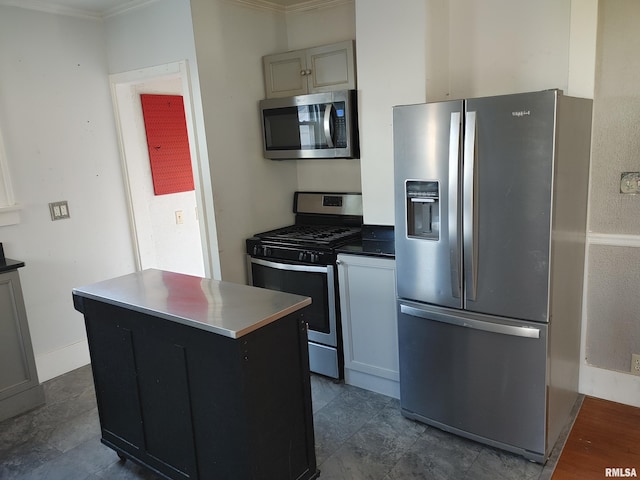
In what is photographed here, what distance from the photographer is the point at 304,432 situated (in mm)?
2066

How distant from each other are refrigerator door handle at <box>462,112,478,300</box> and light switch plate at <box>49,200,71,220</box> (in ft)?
9.18

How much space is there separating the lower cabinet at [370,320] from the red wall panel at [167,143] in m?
1.93

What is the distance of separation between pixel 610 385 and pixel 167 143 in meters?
3.64

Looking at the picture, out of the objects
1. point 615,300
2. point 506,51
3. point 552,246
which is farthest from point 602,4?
point 615,300

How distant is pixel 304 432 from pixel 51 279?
2.36 metres

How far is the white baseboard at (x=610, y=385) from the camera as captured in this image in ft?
8.84

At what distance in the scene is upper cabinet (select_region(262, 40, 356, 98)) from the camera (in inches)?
125

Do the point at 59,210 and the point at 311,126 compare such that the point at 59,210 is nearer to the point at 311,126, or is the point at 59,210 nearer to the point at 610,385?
the point at 311,126

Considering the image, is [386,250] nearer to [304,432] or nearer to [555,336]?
[555,336]

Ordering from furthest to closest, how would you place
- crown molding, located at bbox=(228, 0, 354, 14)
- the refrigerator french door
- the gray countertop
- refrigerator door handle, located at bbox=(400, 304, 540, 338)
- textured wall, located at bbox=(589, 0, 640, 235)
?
crown molding, located at bbox=(228, 0, 354, 14)
textured wall, located at bbox=(589, 0, 640, 235)
refrigerator door handle, located at bbox=(400, 304, 540, 338)
the refrigerator french door
the gray countertop

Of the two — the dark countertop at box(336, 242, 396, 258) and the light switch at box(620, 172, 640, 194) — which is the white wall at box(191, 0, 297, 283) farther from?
the light switch at box(620, 172, 640, 194)

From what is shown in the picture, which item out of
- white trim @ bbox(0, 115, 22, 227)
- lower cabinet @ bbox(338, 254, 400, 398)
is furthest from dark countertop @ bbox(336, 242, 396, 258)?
white trim @ bbox(0, 115, 22, 227)

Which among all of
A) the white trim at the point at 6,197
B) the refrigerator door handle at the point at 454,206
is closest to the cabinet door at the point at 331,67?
the refrigerator door handle at the point at 454,206

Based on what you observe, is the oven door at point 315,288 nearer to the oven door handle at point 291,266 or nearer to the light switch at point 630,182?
the oven door handle at point 291,266
